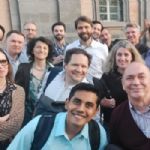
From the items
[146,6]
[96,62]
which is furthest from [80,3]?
[96,62]

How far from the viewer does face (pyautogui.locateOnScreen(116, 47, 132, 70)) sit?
14.7 feet

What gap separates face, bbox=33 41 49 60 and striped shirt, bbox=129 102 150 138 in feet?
6.82

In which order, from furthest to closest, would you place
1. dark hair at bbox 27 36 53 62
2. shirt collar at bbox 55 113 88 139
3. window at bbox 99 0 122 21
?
window at bbox 99 0 122 21, dark hair at bbox 27 36 53 62, shirt collar at bbox 55 113 88 139

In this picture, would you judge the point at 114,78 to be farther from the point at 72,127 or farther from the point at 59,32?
the point at 59,32

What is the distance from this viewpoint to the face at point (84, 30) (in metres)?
6.10

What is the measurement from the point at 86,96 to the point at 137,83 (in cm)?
52

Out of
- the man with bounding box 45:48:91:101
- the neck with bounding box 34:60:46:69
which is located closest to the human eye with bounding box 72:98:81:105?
the man with bounding box 45:48:91:101

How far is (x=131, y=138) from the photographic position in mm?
3350

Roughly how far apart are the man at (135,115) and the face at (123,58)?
981mm

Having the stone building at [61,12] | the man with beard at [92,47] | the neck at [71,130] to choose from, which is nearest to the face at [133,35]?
the man with beard at [92,47]

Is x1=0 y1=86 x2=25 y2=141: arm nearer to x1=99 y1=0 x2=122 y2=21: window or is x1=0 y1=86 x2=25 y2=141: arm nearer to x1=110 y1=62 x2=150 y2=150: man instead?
x1=110 y1=62 x2=150 y2=150: man

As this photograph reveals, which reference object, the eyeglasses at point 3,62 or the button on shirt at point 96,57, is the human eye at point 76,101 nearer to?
the eyeglasses at point 3,62

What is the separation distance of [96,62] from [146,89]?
7.98ft

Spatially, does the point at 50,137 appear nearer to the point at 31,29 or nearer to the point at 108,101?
the point at 108,101
